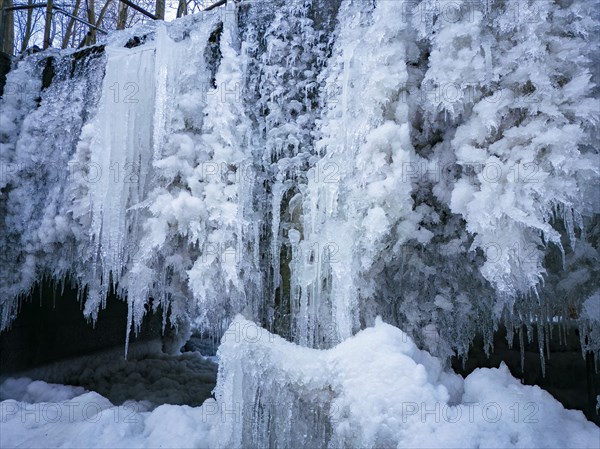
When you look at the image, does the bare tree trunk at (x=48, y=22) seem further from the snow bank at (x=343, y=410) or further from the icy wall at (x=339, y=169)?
the snow bank at (x=343, y=410)

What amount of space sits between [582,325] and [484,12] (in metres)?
2.09

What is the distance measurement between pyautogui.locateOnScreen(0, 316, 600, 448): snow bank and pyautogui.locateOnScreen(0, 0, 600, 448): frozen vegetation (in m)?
0.01

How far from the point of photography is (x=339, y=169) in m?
2.81

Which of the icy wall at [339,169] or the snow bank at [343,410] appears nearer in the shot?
the snow bank at [343,410]

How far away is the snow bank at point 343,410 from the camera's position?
1996 mm

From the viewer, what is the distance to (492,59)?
2.48 metres

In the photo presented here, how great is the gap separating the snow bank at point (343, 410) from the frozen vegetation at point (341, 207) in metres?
0.01

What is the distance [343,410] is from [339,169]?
1414 millimetres

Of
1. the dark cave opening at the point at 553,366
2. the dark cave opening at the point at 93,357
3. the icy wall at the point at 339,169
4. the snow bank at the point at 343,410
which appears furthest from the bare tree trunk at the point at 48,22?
the dark cave opening at the point at 553,366

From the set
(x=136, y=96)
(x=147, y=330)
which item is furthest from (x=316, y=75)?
(x=147, y=330)

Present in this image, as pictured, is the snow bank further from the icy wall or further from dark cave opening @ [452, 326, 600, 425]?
dark cave opening @ [452, 326, 600, 425]

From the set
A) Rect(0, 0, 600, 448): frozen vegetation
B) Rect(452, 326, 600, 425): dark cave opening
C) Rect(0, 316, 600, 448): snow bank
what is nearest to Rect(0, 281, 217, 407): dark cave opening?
Rect(0, 0, 600, 448): frozen vegetation

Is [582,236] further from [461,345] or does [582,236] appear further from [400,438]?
[400,438]

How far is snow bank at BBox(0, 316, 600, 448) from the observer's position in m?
2.00
